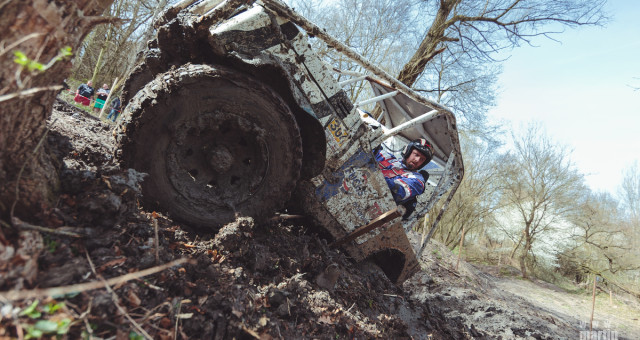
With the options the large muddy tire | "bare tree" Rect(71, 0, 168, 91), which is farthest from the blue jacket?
"bare tree" Rect(71, 0, 168, 91)

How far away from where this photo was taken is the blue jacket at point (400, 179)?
3.94m

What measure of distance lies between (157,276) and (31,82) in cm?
105

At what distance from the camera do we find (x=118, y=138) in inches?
95.4

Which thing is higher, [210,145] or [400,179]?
[400,179]

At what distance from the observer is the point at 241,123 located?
2639 mm

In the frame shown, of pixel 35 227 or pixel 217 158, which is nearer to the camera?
pixel 35 227

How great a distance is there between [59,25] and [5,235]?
874 millimetres

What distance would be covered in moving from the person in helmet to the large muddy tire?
1539 millimetres

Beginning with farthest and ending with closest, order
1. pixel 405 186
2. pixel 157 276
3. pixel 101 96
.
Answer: pixel 101 96 < pixel 405 186 < pixel 157 276

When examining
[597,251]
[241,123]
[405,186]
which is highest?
[597,251]

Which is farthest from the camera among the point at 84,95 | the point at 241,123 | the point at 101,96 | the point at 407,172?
the point at 101,96

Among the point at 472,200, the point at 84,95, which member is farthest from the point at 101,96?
the point at 472,200

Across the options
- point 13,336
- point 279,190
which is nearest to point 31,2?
point 13,336

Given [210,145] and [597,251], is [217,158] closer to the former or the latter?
[210,145]
